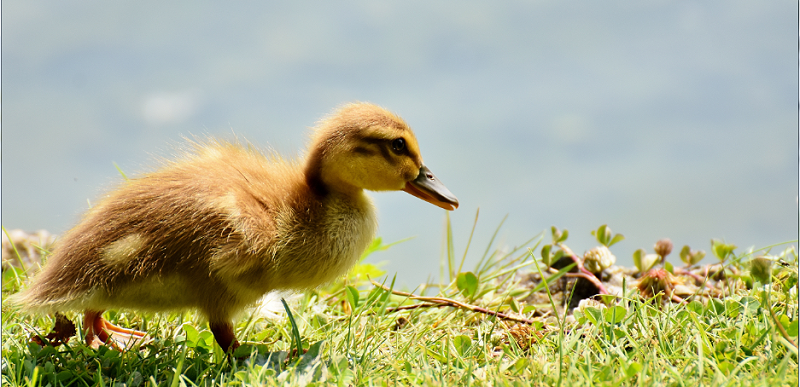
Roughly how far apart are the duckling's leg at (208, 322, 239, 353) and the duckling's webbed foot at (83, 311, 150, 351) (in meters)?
0.39

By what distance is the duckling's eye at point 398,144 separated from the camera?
2.13 metres

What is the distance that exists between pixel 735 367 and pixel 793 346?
6.1 inches

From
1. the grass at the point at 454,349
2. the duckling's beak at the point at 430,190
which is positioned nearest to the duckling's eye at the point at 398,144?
the duckling's beak at the point at 430,190

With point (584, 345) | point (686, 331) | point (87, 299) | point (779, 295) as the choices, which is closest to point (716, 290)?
point (779, 295)

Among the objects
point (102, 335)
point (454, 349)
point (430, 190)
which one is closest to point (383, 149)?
point (430, 190)

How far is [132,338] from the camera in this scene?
2324 millimetres

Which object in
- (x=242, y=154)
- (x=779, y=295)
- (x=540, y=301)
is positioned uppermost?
(x=242, y=154)

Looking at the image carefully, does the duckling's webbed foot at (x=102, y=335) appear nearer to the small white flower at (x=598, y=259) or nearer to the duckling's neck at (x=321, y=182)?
the duckling's neck at (x=321, y=182)

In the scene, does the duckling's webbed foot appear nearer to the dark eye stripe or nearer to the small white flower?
the dark eye stripe

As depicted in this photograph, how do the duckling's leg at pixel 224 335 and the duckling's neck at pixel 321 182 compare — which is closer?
the duckling's leg at pixel 224 335

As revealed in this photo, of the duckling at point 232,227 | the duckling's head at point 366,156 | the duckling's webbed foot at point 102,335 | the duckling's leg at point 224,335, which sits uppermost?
the duckling's head at point 366,156

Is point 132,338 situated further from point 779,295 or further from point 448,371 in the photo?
point 779,295

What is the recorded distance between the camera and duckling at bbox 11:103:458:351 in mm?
1862

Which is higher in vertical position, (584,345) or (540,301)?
(584,345)
